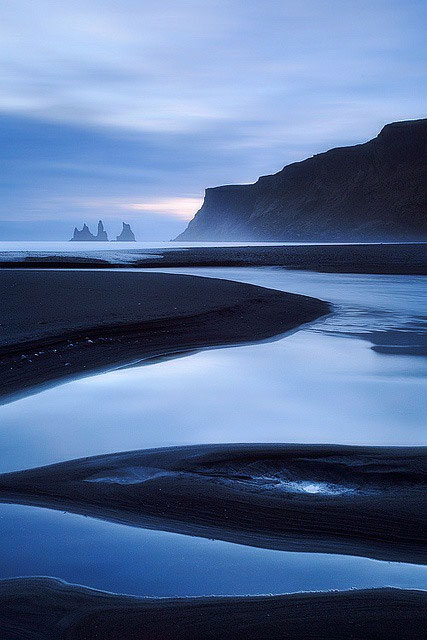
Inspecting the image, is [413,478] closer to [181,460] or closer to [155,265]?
[181,460]

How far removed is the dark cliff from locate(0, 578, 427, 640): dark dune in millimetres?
147002

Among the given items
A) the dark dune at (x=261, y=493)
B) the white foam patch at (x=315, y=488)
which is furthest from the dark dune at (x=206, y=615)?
the white foam patch at (x=315, y=488)

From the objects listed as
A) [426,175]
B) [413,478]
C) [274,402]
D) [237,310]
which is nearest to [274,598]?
[413,478]

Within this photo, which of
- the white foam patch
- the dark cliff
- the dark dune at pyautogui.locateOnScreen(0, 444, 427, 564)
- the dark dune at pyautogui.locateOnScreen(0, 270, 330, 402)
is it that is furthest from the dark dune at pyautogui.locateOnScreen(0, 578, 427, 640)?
the dark cliff

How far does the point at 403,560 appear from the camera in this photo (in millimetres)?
2977

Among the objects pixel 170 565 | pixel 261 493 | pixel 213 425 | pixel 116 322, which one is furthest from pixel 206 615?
pixel 116 322

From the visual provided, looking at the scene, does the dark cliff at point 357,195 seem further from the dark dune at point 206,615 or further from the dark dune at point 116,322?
the dark dune at point 206,615

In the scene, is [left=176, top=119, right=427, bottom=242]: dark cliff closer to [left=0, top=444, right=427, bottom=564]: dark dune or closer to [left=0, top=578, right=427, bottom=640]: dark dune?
[left=0, top=444, right=427, bottom=564]: dark dune

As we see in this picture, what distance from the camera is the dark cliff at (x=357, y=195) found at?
153875 millimetres

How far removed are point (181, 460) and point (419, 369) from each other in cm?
419

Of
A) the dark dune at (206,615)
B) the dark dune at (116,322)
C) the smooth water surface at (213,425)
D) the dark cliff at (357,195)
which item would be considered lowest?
the dark dune at (206,615)

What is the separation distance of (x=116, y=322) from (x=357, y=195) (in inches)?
6593

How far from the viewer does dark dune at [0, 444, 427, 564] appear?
3.26 m

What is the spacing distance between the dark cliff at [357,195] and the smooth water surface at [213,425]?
14124cm
